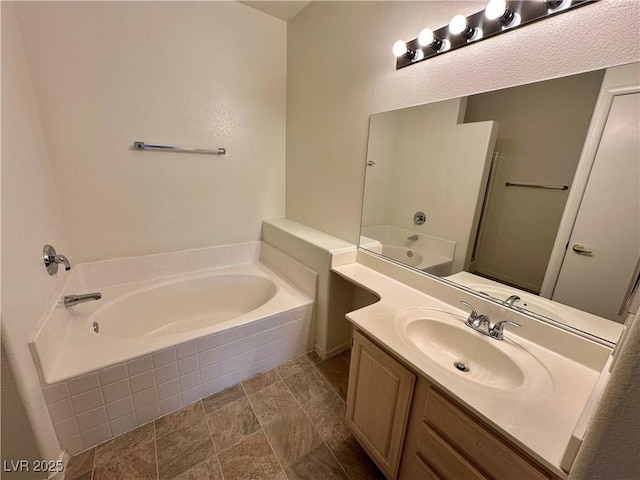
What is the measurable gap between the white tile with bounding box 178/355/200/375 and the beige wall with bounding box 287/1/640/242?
1236mm


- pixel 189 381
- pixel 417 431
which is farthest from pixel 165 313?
pixel 417 431

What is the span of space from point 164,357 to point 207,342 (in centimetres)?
21

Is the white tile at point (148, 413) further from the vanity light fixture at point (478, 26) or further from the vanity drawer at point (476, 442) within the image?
the vanity light fixture at point (478, 26)

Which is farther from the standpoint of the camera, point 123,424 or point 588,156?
point 123,424

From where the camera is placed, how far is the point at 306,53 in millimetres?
2055

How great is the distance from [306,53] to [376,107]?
95cm

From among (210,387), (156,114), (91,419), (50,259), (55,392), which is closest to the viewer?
(55,392)

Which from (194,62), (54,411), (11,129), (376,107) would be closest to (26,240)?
(11,129)

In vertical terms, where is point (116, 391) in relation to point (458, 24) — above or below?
below

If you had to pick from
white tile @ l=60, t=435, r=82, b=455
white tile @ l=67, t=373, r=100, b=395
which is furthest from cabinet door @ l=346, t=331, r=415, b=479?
white tile @ l=60, t=435, r=82, b=455

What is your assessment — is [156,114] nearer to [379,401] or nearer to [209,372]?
[209,372]

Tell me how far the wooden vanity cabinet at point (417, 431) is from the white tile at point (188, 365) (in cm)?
88

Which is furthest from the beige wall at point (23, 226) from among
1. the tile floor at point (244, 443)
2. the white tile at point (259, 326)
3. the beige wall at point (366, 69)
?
the beige wall at point (366, 69)

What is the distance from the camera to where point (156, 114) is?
6.06 feet
